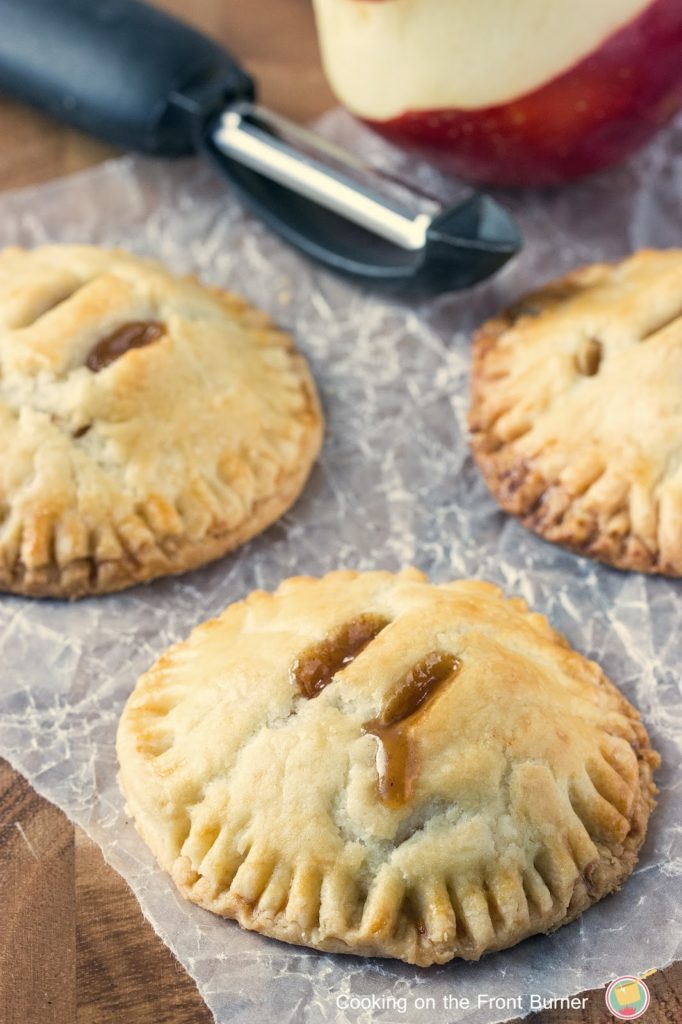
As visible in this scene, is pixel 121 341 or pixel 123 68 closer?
pixel 121 341

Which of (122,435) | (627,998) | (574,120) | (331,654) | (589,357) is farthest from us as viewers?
(574,120)

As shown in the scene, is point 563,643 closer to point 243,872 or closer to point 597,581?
point 597,581

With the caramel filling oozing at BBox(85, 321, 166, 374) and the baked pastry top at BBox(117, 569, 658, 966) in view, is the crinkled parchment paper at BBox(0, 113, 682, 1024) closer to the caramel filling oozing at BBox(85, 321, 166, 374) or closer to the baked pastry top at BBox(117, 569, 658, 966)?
the baked pastry top at BBox(117, 569, 658, 966)

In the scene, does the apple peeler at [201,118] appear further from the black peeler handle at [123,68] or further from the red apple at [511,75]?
the red apple at [511,75]

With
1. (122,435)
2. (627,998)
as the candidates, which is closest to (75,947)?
(627,998)

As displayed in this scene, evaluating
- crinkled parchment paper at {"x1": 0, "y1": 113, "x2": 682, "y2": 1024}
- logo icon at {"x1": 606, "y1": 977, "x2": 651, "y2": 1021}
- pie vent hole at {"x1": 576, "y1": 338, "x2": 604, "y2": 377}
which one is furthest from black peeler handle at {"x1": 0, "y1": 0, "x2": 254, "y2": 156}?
logo icon at {"x1": 606, "y1": 977, "x2": 651, "y2": 1021}

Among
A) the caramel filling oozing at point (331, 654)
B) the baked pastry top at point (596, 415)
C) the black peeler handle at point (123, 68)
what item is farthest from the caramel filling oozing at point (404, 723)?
the black peeler handle at point (123, 68)

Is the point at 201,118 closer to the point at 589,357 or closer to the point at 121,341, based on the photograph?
the point at 121,341

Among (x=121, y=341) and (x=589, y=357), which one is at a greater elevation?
(x=589, y=357)
